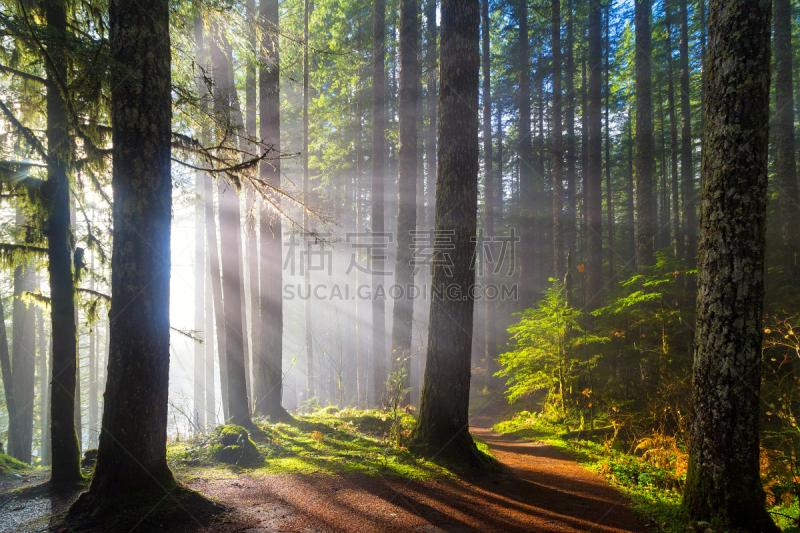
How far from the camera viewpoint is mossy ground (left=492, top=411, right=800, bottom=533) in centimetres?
→ 389

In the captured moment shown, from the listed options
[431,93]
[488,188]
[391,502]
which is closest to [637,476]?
[391,502]

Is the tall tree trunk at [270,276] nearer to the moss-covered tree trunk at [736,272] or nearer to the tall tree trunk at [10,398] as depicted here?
the moss-covered tree trunk at [736,272]

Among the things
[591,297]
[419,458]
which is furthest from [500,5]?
[419,458]

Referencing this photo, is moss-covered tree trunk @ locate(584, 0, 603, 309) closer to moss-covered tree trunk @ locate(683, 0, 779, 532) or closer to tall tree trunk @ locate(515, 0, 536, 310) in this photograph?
tall tree trunk @ locate(515, 0, 536, 310)

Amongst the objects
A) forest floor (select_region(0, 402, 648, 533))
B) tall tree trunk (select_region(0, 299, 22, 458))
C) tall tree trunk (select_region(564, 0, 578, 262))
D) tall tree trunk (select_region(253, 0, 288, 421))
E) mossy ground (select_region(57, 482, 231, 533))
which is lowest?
tall tree trunk (select_region(0, 299, 22, 458))

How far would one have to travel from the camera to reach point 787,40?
11.7 meters

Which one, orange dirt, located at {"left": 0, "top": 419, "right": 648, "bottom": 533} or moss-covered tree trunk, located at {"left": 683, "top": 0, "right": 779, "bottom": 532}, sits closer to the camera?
moss-covered tree trunk, located at {"left": 683, "top": 0, "right": 779, "bottom": 532}

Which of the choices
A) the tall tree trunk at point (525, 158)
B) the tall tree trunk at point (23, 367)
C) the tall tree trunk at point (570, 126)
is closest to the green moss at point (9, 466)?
the tall tree trunk at point (23, 367)

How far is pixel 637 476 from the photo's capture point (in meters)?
5.42

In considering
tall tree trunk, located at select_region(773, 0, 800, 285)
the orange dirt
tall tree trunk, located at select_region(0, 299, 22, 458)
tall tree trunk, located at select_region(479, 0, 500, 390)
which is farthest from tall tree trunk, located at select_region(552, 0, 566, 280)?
tall tree trunk, located at select_region(0, 299, 22, 458)

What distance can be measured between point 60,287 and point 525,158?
1697 centimetres

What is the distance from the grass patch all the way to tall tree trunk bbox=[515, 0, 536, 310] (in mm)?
10774

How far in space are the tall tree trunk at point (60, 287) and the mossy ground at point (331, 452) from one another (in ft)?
4.54

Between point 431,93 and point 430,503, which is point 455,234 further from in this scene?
point 431,93
